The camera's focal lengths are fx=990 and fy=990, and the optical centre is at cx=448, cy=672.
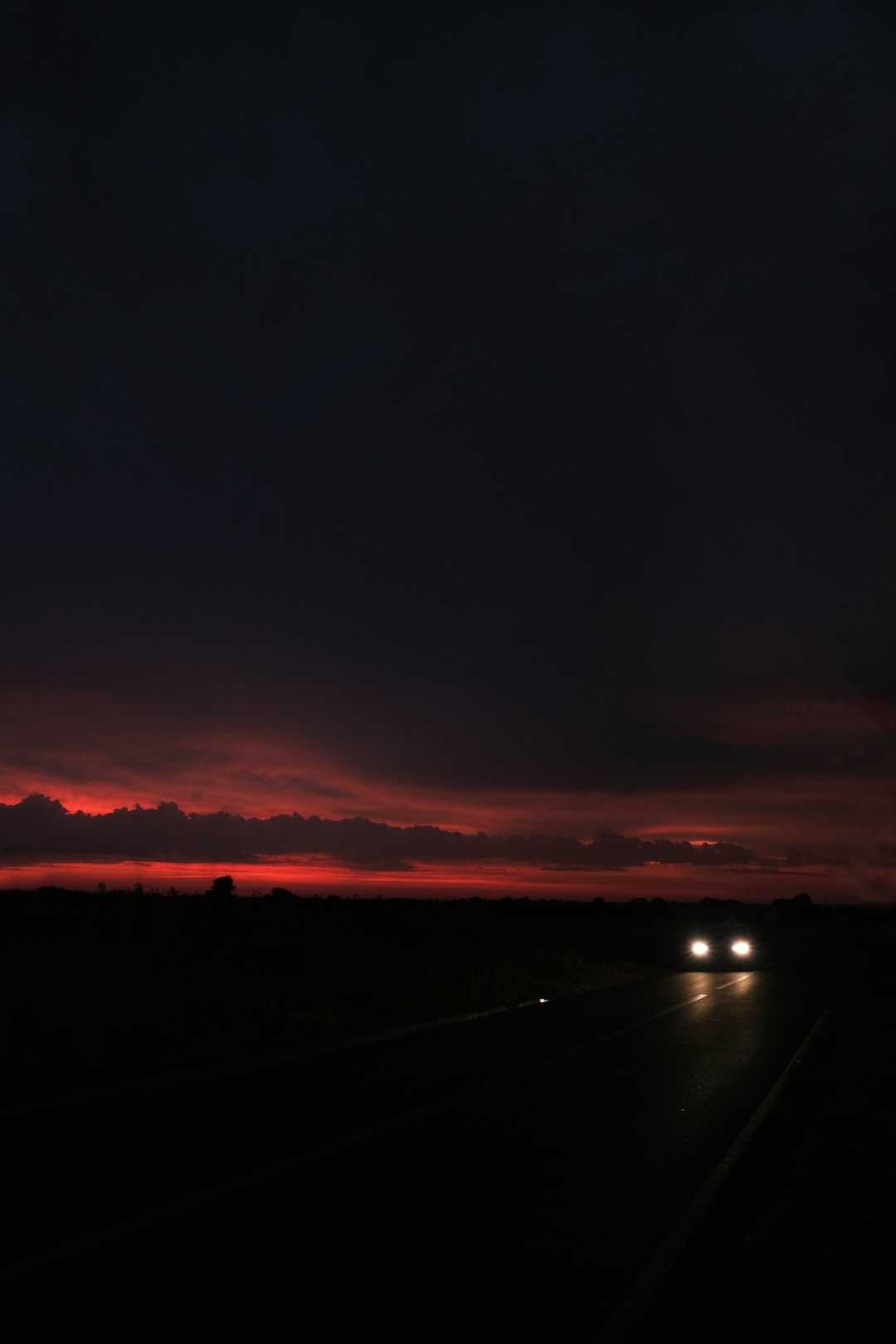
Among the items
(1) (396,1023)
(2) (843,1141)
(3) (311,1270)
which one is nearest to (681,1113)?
(2) (843,1141)

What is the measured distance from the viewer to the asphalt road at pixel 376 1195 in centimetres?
517

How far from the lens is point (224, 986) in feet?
65.2

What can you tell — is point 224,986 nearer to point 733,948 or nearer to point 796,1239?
point 796,1239

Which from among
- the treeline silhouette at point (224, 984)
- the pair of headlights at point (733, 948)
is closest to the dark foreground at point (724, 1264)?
the treeline silhouette at point (224, 984)

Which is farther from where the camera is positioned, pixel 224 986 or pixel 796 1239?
pixel 224 986

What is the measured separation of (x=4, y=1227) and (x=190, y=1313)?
204cm

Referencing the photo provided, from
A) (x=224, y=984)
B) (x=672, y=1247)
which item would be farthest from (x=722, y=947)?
(x=672, y=1247)

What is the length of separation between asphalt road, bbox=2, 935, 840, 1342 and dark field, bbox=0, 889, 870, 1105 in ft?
5.77

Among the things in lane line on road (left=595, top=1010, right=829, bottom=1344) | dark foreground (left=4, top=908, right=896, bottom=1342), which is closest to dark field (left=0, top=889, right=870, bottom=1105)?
dark foreground (left=4, top=908, right=896, bottom=1342)

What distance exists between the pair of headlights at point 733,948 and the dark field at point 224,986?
3.80 ft

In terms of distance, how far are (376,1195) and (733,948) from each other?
38113 mm

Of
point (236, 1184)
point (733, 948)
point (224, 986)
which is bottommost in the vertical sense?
point (236, 1184)

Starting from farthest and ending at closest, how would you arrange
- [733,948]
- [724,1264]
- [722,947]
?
[722,947], [733,948], [724,1264]

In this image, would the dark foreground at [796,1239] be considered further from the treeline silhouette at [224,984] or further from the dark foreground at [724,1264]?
the treeline silhouette at [224,984]
